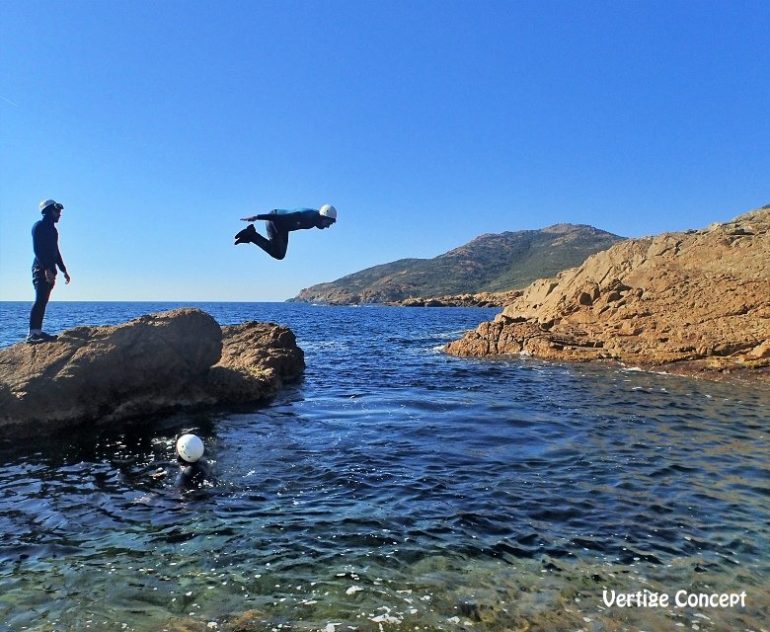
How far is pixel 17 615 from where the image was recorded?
193 inches

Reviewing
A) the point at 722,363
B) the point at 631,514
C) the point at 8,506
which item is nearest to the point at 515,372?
the point at 722,363

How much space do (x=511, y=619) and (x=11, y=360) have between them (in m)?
12.7

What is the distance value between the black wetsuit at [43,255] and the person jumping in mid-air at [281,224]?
4.62 meters

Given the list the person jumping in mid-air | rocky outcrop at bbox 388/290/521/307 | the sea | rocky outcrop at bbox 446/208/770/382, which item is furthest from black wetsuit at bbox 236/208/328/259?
rocky outcrop at bbox 388/290/521/307

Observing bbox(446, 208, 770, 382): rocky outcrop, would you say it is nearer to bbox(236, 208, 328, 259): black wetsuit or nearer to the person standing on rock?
bbox(236, 208, 328, 259): black wetsuit

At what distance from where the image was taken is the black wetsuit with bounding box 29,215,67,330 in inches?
468

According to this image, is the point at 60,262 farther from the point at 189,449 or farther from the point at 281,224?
the point at 189,449

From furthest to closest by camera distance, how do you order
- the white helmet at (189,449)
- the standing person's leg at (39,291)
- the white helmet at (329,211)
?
the standing person's leg at (39,291), the white helmet at (329,211), the white helmet at (189,449)

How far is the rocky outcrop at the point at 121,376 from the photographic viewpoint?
454 inches

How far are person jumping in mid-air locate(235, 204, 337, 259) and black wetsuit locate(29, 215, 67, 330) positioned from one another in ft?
15.2

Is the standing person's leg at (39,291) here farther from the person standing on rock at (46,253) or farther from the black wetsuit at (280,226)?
the black wetsuit at (280,226)

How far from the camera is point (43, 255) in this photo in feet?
39.2

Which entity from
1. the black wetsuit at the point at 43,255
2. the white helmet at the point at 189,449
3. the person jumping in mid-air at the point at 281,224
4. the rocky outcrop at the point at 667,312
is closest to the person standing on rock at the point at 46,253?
the black wetsuit at the point at 43,255

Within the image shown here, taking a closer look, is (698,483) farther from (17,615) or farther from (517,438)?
(17,615)
